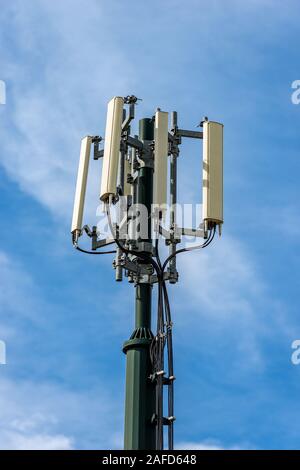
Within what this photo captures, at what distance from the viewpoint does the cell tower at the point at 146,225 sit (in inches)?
1163

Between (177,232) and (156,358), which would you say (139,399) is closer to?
(156,358)

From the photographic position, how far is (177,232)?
3105 cm

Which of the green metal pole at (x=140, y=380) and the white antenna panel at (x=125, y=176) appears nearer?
the green metal pole at (x=140, y=380)

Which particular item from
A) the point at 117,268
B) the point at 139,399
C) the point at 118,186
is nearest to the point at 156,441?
the point at 139,399

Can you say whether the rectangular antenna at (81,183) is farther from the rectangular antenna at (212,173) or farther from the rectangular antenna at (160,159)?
the rectangular antenna at (212,173)

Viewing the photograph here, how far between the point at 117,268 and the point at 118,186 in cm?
253

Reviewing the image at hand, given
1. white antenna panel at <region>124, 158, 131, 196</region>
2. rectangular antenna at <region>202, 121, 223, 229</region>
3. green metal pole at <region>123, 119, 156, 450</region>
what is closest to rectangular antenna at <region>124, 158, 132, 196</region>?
white antenna panel at <region>124, 158, 131, 196</region>

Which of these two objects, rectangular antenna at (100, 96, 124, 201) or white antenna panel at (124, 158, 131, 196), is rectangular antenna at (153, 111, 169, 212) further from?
white antenna panel at (124, 158, 131, 196)

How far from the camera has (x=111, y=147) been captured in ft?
102

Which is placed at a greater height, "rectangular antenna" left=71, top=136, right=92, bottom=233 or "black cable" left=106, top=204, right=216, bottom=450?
"rectangular antenna" left=71, top=136, right=92, bottom=233

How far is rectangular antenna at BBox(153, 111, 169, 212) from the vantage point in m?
30.4

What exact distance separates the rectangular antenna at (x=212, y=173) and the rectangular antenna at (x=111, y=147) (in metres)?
2.70

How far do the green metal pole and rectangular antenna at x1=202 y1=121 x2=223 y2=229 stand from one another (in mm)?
1808

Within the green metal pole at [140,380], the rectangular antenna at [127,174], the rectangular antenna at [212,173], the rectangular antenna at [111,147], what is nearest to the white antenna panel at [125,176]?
the rectangular antenna at [127,174]
